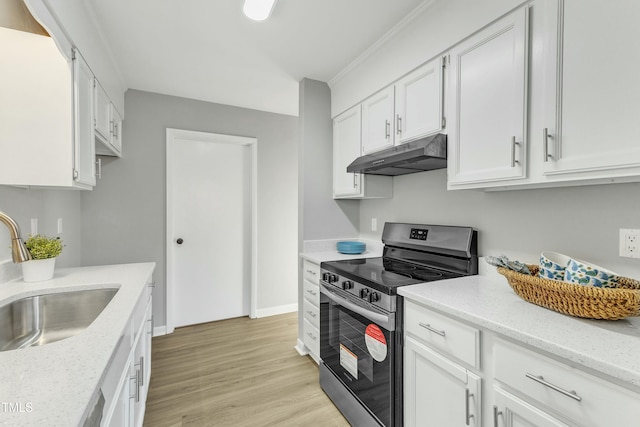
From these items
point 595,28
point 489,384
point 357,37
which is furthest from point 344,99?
point 489,384

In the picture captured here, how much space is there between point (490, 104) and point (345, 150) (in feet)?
4.27

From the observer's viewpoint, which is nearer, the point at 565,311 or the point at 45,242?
the point at 565,311

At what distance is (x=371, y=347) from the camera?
1550 millimetres

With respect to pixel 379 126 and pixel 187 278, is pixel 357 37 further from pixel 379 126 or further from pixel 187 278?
pixel 187 278

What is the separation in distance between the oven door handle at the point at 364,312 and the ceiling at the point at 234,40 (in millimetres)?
1768

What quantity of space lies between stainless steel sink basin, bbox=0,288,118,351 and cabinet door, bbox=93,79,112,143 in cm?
107

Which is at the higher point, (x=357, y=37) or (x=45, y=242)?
(x=357, y=37)

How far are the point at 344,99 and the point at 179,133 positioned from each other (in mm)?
1788

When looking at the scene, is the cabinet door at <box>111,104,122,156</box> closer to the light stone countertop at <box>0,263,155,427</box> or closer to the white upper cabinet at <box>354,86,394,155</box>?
the light stone countertop at <box>0,263,155,427</box>

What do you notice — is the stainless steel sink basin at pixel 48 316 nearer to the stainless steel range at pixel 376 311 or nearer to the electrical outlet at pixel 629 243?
the stainless steel range at pixel 376 311

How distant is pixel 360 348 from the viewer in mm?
1674

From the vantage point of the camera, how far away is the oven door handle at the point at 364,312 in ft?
4.71

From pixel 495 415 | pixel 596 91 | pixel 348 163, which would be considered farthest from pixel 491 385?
pixel 348 163

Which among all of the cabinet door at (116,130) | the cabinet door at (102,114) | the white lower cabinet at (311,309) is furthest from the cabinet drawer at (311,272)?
the cabinet door at (116,130)
